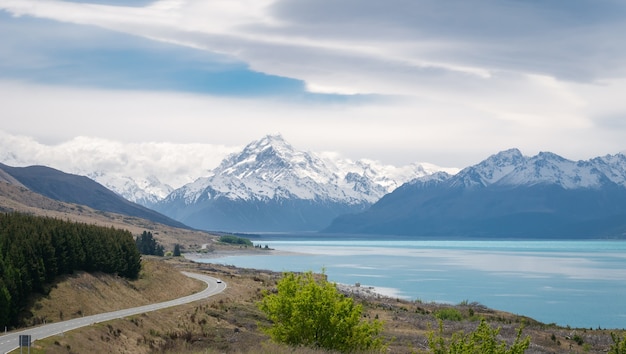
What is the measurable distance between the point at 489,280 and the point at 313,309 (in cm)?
14182

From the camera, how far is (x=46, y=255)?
236ft

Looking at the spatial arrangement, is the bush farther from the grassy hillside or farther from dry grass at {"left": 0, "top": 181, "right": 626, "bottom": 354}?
dry grass at {"left": 0, "top": 181, "right": 626, "bottom": 354}

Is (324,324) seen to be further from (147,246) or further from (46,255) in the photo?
(147,246)

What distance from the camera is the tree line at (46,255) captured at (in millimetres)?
62094

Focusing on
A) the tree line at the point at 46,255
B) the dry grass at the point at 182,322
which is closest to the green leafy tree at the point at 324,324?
the dry grass at the point at 182,322

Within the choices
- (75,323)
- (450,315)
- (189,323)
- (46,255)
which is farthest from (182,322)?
(450,315)

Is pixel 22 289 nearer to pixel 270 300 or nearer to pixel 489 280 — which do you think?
pixel 270 300

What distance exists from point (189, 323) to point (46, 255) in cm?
1643

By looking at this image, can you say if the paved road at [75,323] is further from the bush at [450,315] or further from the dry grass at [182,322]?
the bush at [450,315]

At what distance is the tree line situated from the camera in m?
62.1

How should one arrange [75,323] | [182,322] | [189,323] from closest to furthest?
1. [75,323]
2. [189,323]
3. [182,322]

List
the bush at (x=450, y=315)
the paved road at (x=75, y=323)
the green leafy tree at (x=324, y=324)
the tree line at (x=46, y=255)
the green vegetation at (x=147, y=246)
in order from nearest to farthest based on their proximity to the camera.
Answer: the green leafy tree at (x=324, y=324), the paved road at (x=75, y=323), the tree line at (x=46, y=255), the bush at (x=450, y=315), the green vegetation at (x=147, y=246)

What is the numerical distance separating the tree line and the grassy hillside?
1600mm

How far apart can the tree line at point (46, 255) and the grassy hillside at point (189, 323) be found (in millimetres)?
1600
